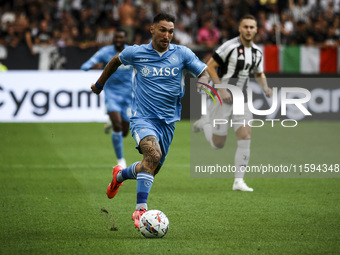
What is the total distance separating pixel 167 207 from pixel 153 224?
1.85m

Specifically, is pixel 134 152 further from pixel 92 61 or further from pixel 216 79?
pixel 216 79

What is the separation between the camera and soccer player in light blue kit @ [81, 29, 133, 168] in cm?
1153

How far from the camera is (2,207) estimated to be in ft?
26.2

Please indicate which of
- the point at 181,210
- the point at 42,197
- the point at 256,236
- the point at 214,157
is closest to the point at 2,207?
the point at 42,197

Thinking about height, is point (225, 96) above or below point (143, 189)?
above

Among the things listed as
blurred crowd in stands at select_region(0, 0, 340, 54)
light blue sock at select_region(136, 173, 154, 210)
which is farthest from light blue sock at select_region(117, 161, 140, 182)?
blurred crowd in stands at select_region(0, 0, 340, 54)

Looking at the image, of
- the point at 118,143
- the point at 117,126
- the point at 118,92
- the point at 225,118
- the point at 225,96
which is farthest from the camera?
the point at 118,92

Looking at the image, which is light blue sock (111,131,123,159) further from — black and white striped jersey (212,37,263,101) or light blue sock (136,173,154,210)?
light blue sock (136,173,154,210)

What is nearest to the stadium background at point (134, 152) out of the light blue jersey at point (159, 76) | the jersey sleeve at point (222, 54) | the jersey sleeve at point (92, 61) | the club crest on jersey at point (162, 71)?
the light blue jersey at point (159, 76)

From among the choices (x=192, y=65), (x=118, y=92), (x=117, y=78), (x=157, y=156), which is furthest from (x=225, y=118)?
(x=157, y=156)

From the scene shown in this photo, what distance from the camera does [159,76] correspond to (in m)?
6.96

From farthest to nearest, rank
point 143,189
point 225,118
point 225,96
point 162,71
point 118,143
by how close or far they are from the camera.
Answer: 1. point 118,143
2. point 225,118
3. point 225,96
4. point 162,71
5. point 143,189

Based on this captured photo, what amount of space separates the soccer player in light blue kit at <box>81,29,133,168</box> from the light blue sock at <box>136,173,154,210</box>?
477cm

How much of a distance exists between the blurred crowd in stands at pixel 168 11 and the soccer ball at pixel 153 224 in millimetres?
13351
